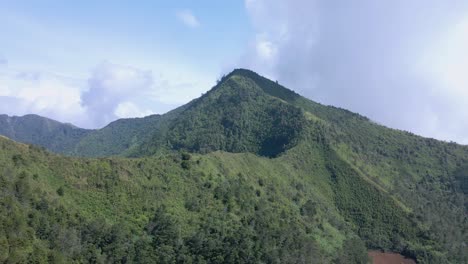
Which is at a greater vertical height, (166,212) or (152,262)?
(166,212)

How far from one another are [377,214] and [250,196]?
177ft

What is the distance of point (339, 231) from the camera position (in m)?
145

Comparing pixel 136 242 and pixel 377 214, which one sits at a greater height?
pixel 377 214

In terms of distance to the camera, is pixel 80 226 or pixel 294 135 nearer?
pixel 80 226

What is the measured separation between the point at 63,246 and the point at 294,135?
125 metres

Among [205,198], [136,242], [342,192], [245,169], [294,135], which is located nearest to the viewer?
[136,242]

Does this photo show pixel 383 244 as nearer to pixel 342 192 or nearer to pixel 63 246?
pixel 342 192

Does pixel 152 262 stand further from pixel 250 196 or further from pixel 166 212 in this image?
pixel 250 196

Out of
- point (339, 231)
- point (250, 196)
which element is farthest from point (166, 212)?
Result: point (339, 231)

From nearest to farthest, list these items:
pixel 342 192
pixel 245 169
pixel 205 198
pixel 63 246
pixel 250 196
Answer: pixel 63 246 → pixel 205 198 → pixel 250 196 → pixel 245 169 → pixel 342 192

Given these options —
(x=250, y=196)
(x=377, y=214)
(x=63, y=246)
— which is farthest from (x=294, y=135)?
Result: (x=63, y=246)

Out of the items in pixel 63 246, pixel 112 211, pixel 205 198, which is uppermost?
pixel 205 198

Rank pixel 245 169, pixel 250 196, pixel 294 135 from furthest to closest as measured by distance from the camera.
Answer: pixel 294 135
pixel 245 169
pixel 250 196

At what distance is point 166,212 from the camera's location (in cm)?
10081
